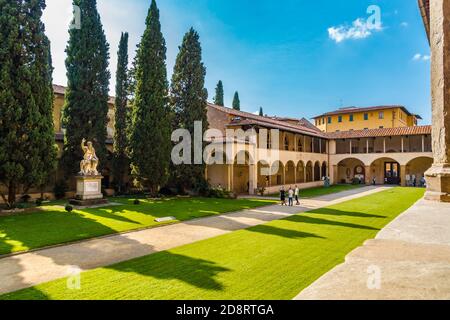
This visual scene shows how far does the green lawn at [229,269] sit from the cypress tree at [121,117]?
20855 millimetres

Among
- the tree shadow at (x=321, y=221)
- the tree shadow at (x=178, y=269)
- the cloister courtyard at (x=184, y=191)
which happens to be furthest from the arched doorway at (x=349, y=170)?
the tree shadow at (x=178, y=269)

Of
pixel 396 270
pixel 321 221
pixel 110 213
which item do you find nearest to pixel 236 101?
pixel 110 213

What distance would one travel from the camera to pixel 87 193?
20969 millimetres

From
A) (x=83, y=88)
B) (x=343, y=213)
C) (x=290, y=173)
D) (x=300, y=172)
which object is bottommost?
(x=343, y=213)

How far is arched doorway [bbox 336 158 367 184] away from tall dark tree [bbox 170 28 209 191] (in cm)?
2658

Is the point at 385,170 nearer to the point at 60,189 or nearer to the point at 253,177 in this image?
the point at 253,177

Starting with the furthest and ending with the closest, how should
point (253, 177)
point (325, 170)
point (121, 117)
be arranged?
point (325, 170) → point (121, 117) → point (253, 177)

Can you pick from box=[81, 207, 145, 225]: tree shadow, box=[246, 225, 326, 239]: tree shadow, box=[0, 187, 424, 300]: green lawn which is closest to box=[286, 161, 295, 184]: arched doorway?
box=[81, 207, 145, 225]: tree shadow

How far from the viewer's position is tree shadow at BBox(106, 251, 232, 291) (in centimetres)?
672

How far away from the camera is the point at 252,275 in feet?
23.2

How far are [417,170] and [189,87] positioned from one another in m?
33.8

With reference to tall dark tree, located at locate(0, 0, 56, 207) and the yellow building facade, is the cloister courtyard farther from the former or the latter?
the yellow building facade

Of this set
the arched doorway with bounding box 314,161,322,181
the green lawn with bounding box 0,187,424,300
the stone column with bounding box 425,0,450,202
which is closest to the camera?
the stone column with bounding box 425,0,450,202

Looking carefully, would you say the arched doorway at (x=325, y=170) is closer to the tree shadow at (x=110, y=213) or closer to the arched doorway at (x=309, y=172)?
the arched doorway at (x=309, y=172)
